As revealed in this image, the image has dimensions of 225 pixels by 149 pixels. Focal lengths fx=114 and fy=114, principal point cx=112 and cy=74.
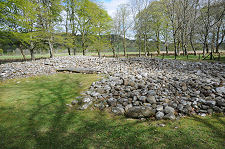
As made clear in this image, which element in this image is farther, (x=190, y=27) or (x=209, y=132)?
(x=190, y=27)

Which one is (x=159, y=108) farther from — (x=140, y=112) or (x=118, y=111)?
(x=118, y=111)

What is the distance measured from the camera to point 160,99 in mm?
4348

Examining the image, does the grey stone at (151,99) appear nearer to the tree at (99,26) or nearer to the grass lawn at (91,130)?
the grass lawn at (91,130)

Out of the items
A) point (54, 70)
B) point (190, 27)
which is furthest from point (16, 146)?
point (190, 27)

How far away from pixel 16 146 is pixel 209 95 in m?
6.38

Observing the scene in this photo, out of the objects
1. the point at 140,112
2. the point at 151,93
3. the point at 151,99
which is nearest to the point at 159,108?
the point at 151,99

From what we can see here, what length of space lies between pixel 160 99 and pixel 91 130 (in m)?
2.77

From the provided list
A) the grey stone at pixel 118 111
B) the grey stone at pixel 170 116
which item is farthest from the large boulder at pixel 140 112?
the grey stone at pixel 170 116

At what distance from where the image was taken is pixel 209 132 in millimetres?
2854

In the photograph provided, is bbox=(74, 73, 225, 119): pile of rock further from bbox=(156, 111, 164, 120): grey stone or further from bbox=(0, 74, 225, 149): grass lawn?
bbox=(0, 74, 225, 149): grass lawn

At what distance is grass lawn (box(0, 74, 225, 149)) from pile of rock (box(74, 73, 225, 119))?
0.32m

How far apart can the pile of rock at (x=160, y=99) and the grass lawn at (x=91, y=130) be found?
322mm

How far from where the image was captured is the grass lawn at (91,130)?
8.34ft

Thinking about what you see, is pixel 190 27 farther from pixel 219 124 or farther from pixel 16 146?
pixel 16 146
